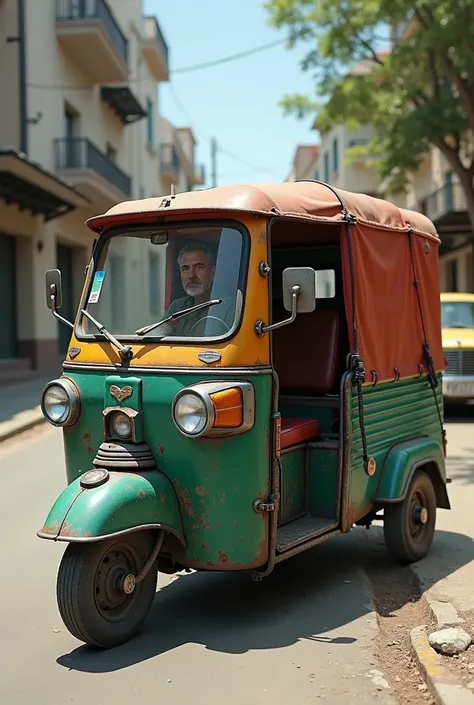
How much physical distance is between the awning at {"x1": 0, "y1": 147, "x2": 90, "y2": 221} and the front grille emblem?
1123cm

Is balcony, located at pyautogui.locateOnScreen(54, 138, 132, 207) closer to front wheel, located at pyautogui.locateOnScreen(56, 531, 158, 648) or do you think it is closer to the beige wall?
the beige wall

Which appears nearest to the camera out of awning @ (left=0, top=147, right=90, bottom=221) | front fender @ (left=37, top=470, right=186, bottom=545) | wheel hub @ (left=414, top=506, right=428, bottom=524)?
front fender @ (left=37, top=470, right=186, bottom=545)

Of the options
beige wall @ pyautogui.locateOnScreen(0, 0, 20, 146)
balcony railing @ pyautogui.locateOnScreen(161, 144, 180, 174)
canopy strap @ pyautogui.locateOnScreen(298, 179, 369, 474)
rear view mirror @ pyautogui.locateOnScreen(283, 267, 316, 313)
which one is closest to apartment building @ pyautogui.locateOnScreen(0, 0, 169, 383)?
beige wall @ pyautogui.locateOnScreen(0, 0, 20, 146)

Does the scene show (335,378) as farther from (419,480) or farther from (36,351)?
(36,351)

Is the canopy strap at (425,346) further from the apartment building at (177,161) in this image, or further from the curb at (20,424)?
the apartment building at (177,161)

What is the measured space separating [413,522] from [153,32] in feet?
112

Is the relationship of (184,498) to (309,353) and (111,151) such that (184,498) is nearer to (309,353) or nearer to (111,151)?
(309,353)

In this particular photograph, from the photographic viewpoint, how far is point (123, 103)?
2789cm

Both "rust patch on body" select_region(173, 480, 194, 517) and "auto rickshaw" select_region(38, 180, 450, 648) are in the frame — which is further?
"rust patch on body" select_region(173, 480, 194, 517)

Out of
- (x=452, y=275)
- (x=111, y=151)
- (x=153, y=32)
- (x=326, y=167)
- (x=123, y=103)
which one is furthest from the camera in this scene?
(x=326, y=167)

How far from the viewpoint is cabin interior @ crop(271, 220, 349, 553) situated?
531cm

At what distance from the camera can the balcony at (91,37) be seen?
22.3 meters

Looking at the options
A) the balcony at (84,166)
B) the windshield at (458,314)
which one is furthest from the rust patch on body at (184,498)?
the balcony at (84,166)

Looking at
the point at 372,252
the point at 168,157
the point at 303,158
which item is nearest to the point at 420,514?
the point at 372,252
